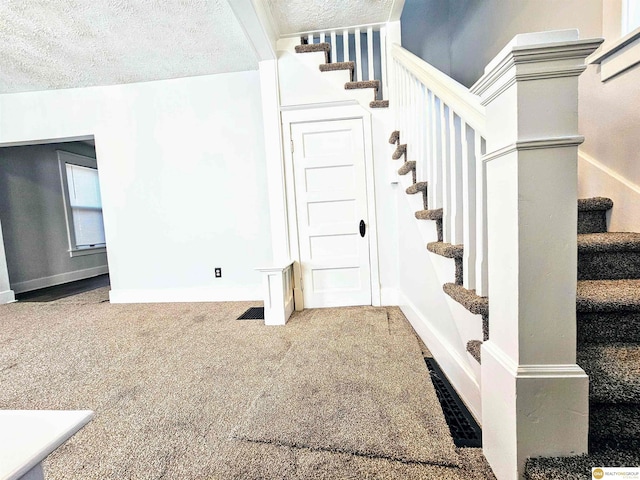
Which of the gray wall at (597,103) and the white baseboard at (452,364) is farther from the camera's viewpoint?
the gray wall at (597,103)

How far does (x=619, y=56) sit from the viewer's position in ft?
4.50

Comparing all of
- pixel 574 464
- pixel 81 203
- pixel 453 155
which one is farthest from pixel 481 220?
pixel 81 203

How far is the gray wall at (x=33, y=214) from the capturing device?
385 centimetres

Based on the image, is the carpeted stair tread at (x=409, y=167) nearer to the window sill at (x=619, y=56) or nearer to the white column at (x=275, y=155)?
the window sill at (x=619, y=56)

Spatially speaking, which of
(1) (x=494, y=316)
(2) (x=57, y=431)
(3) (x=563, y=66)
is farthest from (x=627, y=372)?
(2) (x=57, y=431)

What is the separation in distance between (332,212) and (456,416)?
1.80 meters

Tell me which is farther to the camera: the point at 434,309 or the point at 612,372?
the point at 434,309

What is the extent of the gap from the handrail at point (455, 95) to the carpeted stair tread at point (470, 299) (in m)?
0.59

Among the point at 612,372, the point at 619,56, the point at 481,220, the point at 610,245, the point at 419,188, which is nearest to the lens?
the point at 612,372

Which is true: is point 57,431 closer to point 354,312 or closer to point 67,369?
point 67,369

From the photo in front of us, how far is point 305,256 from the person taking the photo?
8.61 feet

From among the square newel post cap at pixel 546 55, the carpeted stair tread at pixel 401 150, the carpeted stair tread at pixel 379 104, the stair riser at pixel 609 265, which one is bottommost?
the stair riser at pixel 609 265

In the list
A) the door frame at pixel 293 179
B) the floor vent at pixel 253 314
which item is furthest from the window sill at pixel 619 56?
the floor vent at pixel 253 314

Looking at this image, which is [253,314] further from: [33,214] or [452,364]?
[33,214]
